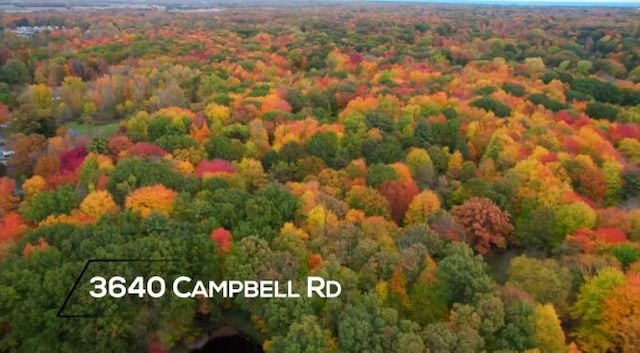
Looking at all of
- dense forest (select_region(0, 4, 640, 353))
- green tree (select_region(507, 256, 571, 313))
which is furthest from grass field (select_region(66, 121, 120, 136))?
green tree (select_region(507, 256, 571, 313))

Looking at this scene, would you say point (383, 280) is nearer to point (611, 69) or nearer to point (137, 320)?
point (137, 320)

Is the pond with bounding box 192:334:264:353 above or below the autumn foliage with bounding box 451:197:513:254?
below

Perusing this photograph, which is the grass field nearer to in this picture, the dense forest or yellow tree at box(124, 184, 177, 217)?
the dense forest


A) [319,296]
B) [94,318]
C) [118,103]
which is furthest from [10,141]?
[319,296]

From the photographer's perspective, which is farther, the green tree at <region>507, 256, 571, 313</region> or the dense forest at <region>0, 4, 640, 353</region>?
the green tree at <region>507, 256, 571, 313</region>

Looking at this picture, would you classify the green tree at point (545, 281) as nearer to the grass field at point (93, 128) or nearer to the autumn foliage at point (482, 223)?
the autumn foliage at point (482, 223)

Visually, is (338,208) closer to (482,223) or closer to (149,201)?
(482,223)

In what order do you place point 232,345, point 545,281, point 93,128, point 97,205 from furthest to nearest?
point 93,128 < point 97,205 < point 232,345 < point 545,281

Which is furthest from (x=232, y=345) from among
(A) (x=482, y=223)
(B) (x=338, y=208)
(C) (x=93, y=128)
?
(C) (x=93, y=128)
